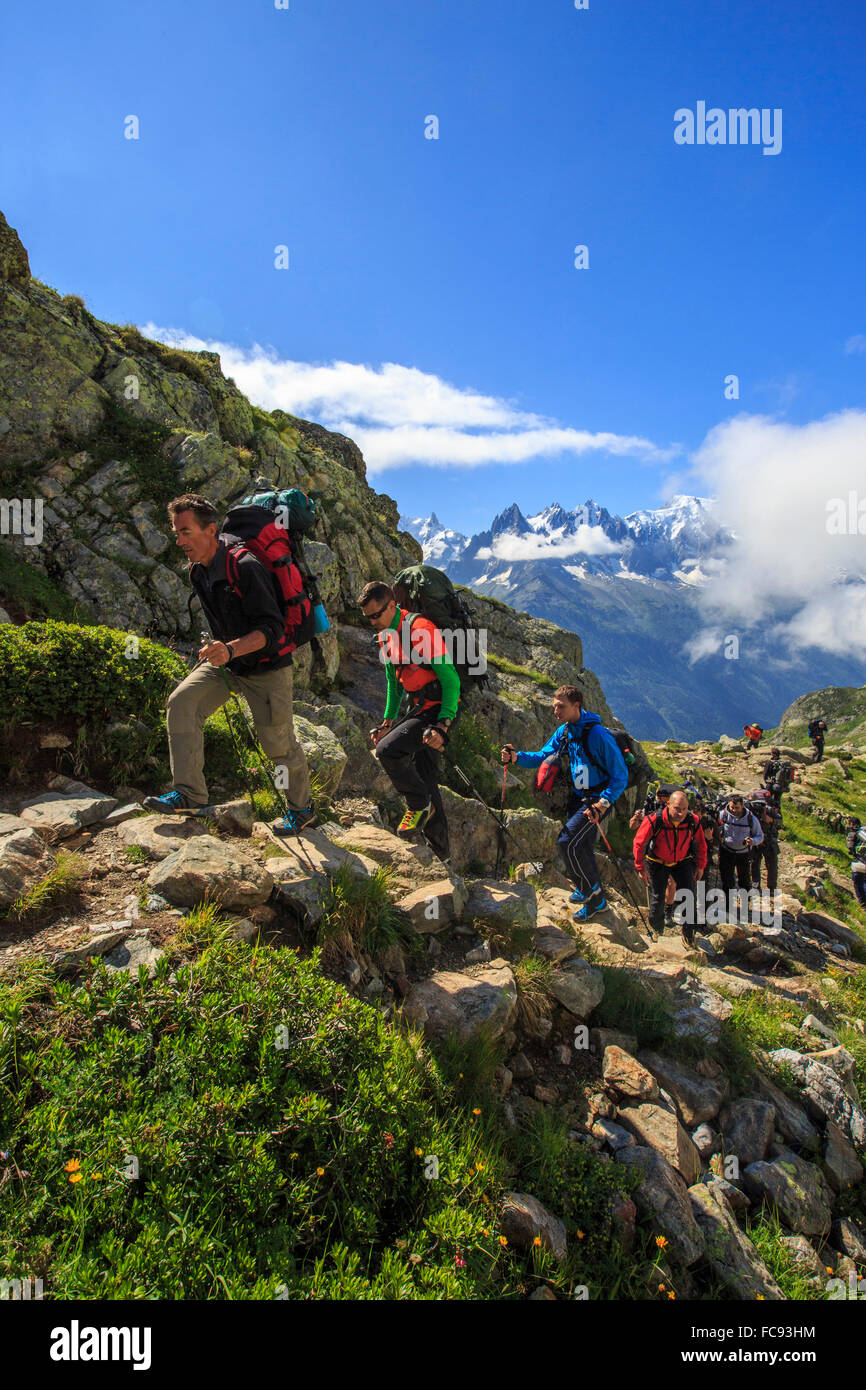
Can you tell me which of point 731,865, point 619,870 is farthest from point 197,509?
point 731,865

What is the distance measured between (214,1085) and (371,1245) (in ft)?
4.23

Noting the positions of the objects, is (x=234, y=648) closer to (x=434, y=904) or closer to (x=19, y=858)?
(x=19, y=858)

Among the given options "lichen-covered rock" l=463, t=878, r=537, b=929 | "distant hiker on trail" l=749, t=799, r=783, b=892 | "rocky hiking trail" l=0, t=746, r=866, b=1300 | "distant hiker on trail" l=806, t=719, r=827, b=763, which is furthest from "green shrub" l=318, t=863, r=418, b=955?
"distant hiker on trail" l=806, t=719, r=827, b=763

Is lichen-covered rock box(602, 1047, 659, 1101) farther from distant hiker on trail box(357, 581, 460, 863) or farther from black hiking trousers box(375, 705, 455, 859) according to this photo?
distant hiker on trail box(357, 581, 460, 863)

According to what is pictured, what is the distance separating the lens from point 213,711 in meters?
6.41

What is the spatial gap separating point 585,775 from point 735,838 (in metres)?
8.74

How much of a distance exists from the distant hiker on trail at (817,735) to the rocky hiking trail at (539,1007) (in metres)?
51.5

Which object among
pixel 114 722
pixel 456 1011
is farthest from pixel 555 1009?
pixel 114 722

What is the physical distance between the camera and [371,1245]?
3383mm

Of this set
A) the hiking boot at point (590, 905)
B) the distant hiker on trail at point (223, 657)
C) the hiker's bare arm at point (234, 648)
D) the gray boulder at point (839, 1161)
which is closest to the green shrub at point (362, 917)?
the distant hiker on trail at point (223, 657)

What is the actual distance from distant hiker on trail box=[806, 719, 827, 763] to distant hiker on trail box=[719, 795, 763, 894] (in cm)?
4386

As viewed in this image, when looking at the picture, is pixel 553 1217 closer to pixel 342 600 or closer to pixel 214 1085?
pixel 214 1085

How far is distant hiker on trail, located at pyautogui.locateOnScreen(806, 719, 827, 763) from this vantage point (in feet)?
169
